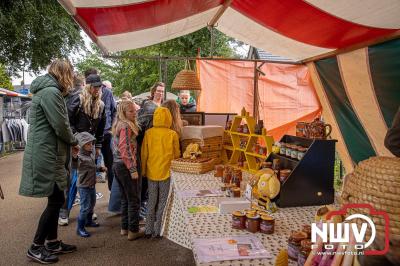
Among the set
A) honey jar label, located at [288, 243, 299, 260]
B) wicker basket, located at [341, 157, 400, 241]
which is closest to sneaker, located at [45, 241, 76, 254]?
A: honey jar label, located at [288, 243, 299, 260]

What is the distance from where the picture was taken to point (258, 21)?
11.6 feet

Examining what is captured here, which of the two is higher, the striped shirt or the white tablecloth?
the striped shirt

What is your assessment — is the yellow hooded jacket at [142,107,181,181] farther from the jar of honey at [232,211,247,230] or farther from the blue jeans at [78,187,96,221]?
the jar of honey at [232,211,247,230]

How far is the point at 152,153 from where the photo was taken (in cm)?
362

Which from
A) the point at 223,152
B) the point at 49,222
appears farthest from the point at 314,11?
the point at 49,222

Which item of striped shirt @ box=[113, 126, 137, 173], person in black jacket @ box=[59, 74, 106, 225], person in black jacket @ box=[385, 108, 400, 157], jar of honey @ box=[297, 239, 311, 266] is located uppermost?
Result: person in black jacket @ box=[59, 74, 106, 225]

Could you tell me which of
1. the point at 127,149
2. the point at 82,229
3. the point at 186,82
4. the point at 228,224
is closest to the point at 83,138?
the point at 127,149

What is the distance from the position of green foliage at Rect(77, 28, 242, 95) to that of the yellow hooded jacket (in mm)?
3047

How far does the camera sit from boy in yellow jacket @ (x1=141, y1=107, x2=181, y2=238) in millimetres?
3617

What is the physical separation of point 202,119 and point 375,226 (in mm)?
3521

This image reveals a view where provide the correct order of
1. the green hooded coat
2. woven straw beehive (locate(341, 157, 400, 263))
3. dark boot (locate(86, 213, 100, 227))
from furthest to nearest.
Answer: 1. dark boot (locate(86, 213, 100, 227))
2. the green hooded coat
3. woven straw beehive (locate(341, 157, 400, 263))

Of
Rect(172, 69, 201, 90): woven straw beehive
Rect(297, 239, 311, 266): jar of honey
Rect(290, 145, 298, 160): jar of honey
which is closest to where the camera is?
Rect(297, 239, 311, 266): jar of honey

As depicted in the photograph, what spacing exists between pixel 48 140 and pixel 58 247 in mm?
1270

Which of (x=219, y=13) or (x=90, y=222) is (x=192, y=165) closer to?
(x=219, y=13)
